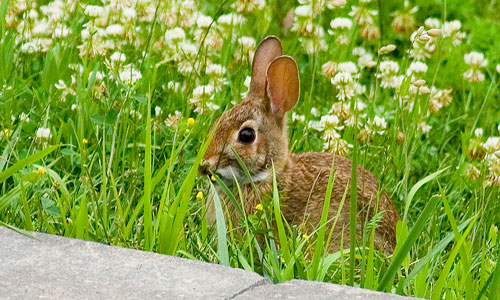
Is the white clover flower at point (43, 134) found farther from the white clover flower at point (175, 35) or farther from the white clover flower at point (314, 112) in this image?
the white clover flower at point (314, 112)

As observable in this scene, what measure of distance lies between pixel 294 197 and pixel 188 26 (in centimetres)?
166

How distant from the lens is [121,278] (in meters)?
3.24

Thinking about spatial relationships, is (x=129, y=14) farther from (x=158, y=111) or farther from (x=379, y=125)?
(x=379, y=125)

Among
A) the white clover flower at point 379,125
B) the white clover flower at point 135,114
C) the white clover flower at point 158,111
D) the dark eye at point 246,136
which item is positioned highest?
the white clover flower at point 379,125

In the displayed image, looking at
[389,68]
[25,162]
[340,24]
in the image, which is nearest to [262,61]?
[389,68]

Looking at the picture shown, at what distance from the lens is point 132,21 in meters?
5.61

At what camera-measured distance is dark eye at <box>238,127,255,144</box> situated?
471 cm

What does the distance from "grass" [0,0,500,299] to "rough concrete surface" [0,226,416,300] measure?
13 centimetres

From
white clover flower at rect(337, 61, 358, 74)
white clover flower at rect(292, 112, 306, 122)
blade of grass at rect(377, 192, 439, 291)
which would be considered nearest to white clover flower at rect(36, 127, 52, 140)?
white clover flower at rect(292, 112, 306, 122)

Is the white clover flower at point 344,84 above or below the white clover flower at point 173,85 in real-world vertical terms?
above

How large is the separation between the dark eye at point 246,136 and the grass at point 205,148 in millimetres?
159

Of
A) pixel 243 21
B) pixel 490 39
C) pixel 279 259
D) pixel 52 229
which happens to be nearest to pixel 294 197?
pixel 279 259

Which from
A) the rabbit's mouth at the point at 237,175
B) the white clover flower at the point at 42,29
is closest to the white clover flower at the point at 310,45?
the rabbit's mouth at the point at 237,175

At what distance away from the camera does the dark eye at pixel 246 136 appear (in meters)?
4.71
